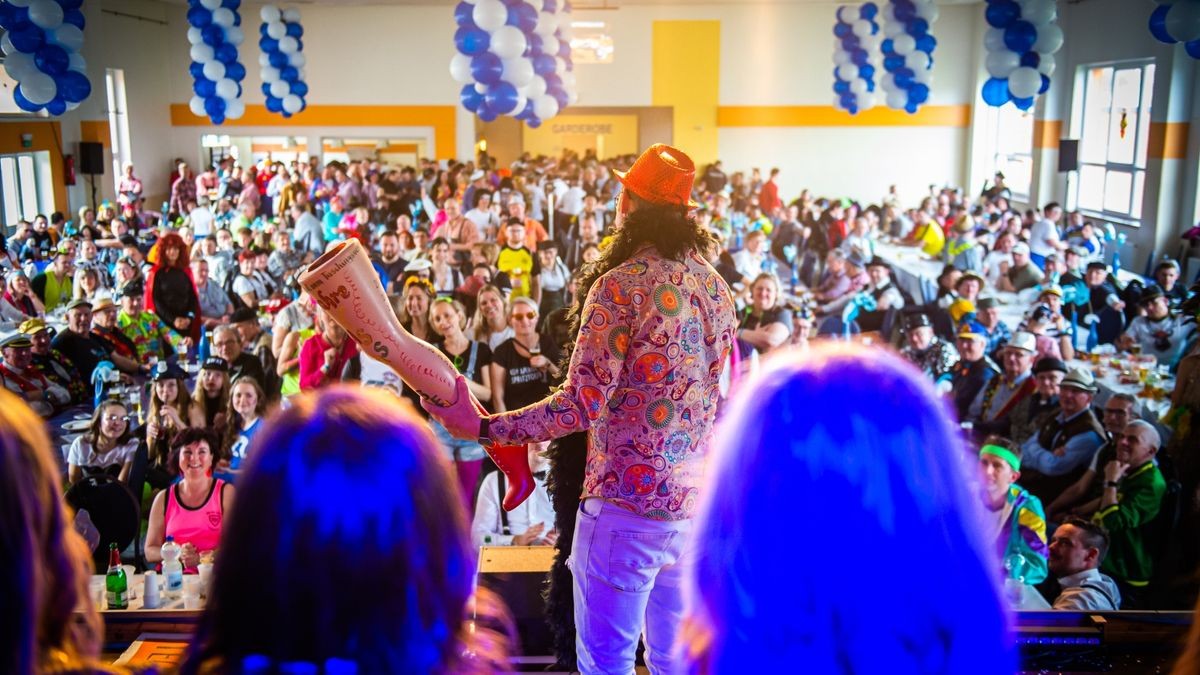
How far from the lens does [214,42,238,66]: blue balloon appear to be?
41.7ft

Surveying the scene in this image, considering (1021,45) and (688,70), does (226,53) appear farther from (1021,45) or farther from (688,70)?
(688,70)

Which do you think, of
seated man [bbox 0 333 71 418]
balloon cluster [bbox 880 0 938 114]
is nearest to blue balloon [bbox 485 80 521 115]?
seated man [bbox 0 333 71 418]

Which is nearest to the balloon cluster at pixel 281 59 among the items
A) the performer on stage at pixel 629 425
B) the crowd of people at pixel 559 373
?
the crowd of people at pixel 559 373

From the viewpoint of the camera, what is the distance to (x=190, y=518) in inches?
155

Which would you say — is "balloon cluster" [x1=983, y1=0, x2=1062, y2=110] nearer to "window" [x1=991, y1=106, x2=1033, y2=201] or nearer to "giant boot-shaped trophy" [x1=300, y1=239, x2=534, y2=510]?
"window" [x1=991, y1=106, x2=1033, y2=201]

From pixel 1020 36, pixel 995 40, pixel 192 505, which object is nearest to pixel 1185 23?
pixel 1020 36

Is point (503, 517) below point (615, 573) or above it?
below

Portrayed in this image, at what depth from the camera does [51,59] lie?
742 cm

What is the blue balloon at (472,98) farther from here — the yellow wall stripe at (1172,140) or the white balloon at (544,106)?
A: the yellow wall stripe at (1172,140)

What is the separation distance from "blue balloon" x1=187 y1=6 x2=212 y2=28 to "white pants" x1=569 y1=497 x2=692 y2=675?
39.8 ft

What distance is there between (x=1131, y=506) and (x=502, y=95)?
290 inches

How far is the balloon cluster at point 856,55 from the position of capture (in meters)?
15.2

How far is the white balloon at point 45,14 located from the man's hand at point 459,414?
21.6 ft

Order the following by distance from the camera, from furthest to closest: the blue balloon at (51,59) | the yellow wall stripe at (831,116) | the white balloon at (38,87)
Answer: the yellow wall stripe at (831,116), the blue balloon at (51,59), the white balloon at (38,87)
